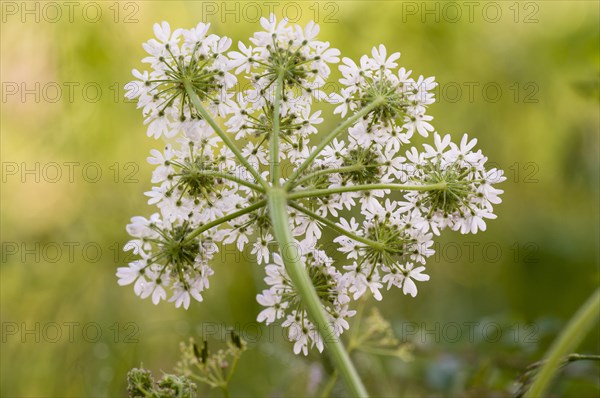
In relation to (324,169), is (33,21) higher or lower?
higher

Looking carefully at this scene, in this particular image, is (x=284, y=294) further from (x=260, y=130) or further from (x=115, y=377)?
(x=115, y=377)

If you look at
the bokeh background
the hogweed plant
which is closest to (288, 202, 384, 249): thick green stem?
the hogweed plant

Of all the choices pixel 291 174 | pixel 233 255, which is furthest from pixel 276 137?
pixel 233 255

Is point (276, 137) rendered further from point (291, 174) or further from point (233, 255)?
point (233, 255)

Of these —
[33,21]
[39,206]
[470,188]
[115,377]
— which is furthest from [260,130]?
[33,21]

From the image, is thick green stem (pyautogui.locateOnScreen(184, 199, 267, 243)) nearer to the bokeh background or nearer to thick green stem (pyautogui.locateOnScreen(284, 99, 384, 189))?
thick green stem (pyautogui.locateOnScreen(284, 99, 384, 189))

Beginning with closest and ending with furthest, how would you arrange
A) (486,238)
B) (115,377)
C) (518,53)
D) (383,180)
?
(383,180) → (115,377) → (486,238) → (518,53)
